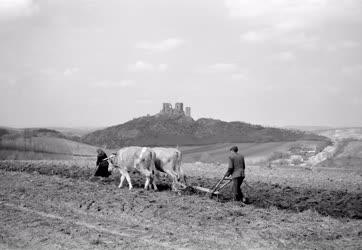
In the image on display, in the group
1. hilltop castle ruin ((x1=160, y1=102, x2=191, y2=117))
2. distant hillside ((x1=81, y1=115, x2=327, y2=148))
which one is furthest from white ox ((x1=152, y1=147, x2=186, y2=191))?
hilltop castle ruin ((x1=160, y1=102, x2=191, y2=117))

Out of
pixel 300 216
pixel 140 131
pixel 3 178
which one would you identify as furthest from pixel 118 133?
pixel 300 216

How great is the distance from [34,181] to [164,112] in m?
44.3

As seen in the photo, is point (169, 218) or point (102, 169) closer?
point (169, 218)

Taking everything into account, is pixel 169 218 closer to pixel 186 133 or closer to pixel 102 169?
pixel 102 169

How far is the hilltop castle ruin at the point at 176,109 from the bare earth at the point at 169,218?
44.6 meters

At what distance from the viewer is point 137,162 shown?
19.8 m

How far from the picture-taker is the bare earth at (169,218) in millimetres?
11234

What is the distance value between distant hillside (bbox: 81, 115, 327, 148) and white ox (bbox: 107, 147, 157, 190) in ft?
109

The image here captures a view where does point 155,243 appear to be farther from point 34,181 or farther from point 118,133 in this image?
point 118,133

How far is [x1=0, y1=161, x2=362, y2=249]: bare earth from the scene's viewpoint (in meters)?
11.2

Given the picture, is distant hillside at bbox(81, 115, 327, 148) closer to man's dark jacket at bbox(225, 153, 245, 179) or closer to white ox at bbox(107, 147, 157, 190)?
white ox at bbox(107, 147, 157, 190)

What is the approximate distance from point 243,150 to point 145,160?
3197 cm

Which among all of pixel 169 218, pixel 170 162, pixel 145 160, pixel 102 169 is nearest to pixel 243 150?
pixel 102 169

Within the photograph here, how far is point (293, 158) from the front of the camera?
43500 millimetres
